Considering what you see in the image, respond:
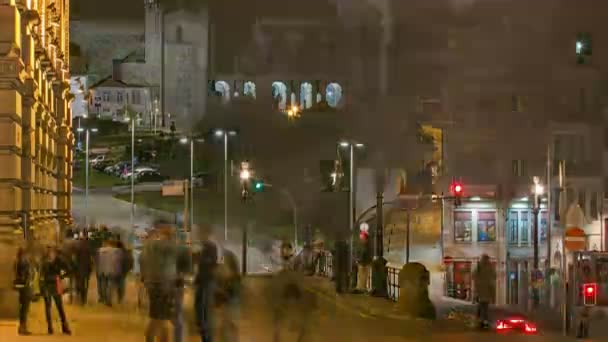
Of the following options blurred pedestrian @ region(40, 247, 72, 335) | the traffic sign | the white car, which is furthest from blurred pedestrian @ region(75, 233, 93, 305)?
the white car

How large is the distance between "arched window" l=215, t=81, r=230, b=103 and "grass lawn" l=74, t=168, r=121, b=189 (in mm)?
41018

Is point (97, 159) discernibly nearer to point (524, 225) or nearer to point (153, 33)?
point (153, 33)

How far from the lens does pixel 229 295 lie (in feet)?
51.4

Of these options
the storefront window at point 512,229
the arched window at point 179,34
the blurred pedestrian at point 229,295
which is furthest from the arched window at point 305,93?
the blurred pedestrian at point 229,295

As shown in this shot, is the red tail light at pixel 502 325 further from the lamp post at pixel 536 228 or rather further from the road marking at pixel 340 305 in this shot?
the lamp post at pixel 536 228

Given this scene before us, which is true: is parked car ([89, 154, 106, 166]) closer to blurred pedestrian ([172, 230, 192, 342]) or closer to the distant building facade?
the distant building facade

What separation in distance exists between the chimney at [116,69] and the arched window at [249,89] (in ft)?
59.6

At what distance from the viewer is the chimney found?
5754 inches

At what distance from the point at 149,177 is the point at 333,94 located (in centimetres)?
4943

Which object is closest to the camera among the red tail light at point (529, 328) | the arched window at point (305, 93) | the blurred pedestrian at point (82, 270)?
the blurred pedestrian at point (82, 270)

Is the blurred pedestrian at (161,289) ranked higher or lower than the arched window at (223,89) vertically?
lower

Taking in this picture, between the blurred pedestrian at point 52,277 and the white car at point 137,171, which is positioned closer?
the blurred pedestrian at point 52,277

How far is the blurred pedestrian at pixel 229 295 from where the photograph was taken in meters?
15.6

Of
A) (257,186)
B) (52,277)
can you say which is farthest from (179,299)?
(257,186)
